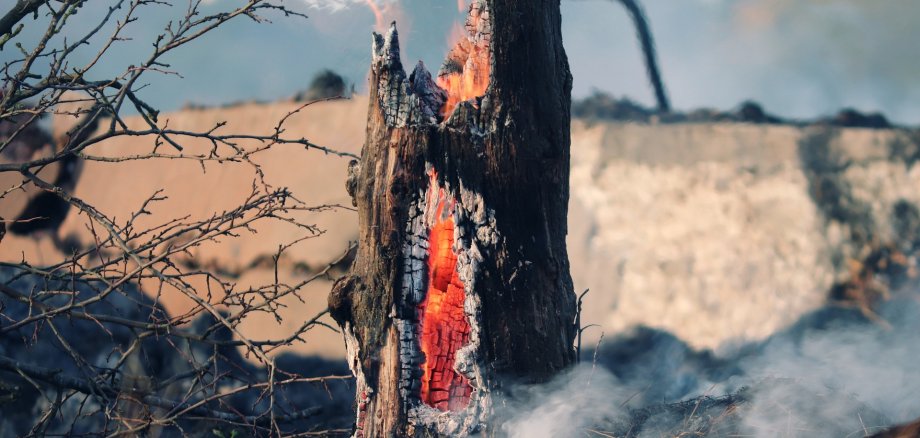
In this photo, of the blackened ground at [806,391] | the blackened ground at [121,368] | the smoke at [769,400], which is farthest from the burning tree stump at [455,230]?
the blackened ground at [121,368]

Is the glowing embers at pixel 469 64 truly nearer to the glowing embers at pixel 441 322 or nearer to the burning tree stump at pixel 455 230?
the burning tree stump at pixel 455 230

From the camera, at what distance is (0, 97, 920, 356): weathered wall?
6.02 m

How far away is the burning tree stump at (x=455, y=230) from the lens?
2.60 metres

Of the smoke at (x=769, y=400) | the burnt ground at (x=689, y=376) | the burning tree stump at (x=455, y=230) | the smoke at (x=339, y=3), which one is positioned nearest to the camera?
the burning tree stump at (x=455, y=230)

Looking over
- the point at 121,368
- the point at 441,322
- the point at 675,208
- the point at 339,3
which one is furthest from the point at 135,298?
the point at 675,208

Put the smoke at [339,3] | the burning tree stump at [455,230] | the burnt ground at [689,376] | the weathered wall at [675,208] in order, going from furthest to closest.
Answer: the weathered wall at [675,208] < the smoke at [339,3] < the burnt ground at [689,376] < the burning tree stump at [455,230]

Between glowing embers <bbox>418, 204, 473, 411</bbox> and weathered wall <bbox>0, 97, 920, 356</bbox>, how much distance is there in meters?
3.30

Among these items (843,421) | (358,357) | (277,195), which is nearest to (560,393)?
(358,357)

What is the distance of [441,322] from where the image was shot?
2650 mm

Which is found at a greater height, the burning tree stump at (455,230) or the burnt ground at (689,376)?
the burning tree stump at (455,230)

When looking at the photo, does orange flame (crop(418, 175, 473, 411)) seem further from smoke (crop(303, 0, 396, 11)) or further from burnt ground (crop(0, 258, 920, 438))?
smoke (crop(303, 0, 396, 11))

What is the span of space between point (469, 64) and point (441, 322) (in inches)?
37.5

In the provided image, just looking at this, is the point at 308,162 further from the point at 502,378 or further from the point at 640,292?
the point at 502,378

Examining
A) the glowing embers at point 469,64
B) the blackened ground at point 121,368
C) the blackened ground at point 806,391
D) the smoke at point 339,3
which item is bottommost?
the blackened ground at point 806,391
